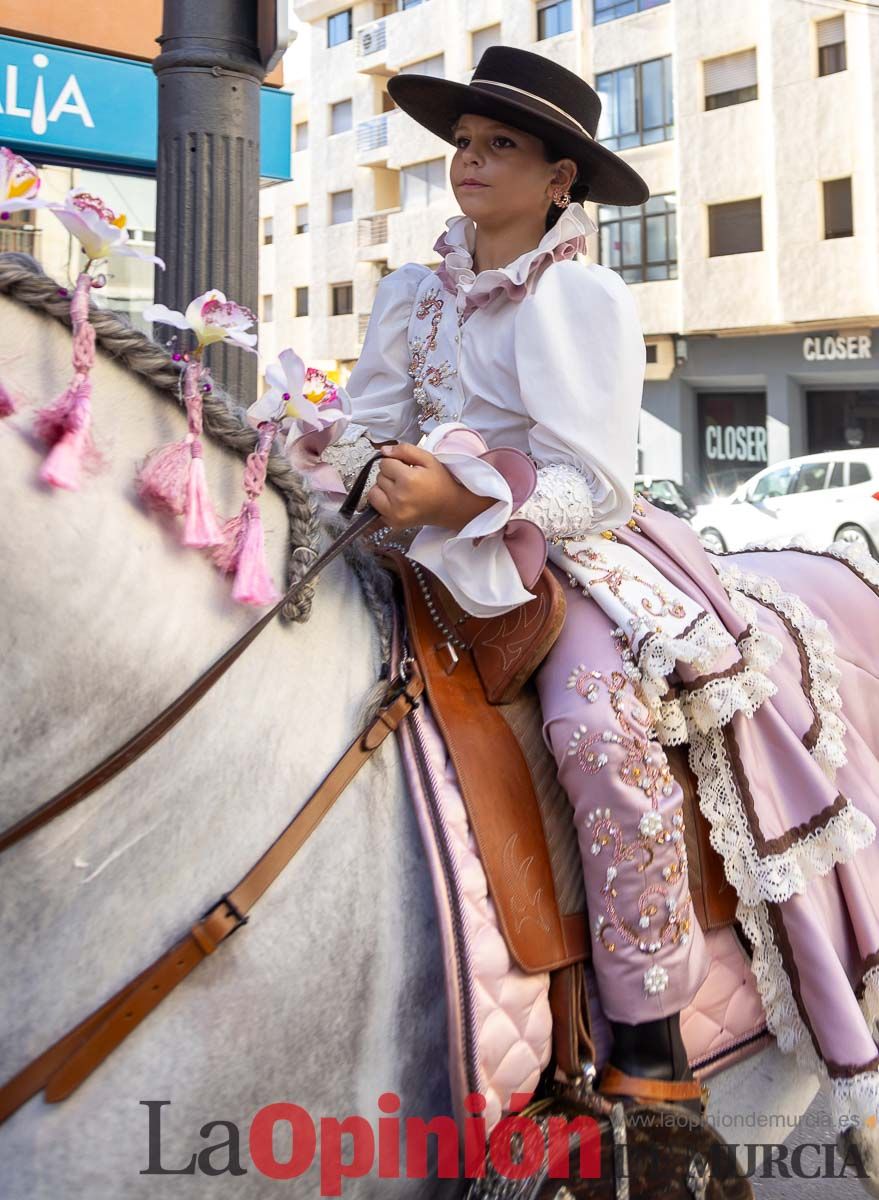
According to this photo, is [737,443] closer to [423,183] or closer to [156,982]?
[423,183]

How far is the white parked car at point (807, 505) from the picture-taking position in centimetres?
1731

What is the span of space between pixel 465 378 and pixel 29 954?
1.36m

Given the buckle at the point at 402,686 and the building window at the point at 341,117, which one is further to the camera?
the building window at the point at 341,117

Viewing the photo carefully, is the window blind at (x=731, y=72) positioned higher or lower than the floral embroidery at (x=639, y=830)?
higher

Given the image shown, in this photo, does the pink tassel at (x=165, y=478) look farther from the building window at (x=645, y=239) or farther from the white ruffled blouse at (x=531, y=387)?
the building window at (x=645, y=239)

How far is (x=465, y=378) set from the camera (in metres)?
2.41

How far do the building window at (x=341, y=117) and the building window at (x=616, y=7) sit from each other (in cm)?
1085

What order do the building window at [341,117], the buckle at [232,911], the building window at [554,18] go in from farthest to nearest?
the building window at [341,117] < the building window at [554,18] < the buckle at [232,911]

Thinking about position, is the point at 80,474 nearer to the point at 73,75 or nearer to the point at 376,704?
the point at 376,704

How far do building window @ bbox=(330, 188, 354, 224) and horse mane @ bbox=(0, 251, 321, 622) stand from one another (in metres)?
36.5

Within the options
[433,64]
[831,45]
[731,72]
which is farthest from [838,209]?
[433,64]

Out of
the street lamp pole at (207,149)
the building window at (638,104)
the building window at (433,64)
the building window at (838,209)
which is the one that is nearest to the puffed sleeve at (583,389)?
the street lamp pole at (207,149)

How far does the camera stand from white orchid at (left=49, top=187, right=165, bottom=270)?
1720 mm

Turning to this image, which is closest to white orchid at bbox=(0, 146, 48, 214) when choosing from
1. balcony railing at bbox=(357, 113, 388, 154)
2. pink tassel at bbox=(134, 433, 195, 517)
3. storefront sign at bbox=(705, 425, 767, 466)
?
pink tassel at bbox=(134, 433, 195, 517)
